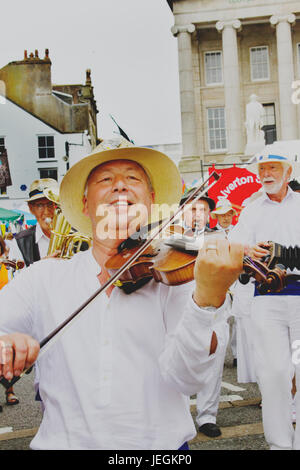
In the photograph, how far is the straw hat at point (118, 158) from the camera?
73.4 inches

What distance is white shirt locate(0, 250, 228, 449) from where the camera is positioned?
155cm

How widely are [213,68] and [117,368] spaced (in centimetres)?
2925

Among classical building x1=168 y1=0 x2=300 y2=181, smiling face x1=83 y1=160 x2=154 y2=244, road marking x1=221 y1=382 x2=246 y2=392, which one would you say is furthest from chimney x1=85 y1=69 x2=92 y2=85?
classical building x1=168 y1=0 x2=300 y2=181

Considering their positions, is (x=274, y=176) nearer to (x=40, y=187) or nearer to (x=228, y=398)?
(x=40, y=187)

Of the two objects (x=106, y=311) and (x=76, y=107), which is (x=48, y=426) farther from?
(x=76, y=107)

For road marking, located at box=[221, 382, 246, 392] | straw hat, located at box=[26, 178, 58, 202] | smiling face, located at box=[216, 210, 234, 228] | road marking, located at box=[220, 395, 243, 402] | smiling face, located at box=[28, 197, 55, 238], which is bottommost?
road marking, located at box=[221, 382, 246, 392]

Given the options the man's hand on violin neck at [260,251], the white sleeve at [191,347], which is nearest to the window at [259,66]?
the man's hand on violin neck at [260,251]

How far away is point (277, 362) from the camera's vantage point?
297 cm

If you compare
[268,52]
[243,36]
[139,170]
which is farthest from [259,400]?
[243,36]

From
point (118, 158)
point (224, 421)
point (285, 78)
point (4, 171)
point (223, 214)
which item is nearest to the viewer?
point (118, 158)

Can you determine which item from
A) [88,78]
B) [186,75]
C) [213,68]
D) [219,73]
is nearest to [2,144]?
[88,78]

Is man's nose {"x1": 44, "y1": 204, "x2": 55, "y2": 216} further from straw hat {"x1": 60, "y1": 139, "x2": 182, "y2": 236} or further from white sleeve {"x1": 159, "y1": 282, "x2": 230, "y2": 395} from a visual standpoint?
white sleeve {"x1": 159, "y1": 282, "x2": 230, "y2": 395}

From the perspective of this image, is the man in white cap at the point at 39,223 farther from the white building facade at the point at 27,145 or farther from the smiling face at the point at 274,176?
the smiling face at the point at 274,176

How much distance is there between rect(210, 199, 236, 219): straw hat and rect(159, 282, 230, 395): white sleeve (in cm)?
385
